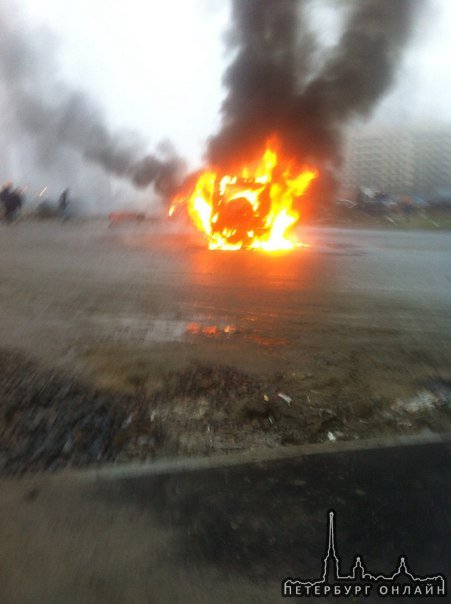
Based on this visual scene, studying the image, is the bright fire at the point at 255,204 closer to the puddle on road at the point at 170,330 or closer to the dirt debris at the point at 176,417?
the puddle on road at the point at 170,330

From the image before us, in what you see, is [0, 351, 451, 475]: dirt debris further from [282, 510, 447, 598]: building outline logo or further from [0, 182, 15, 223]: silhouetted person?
[0, 182, 15, 223]: silhouetted person

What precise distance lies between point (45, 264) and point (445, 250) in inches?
379

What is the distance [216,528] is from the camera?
102 inches

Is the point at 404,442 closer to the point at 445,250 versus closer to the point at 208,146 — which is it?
the point at 445,250

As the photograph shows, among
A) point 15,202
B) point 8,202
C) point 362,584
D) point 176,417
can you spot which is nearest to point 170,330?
point 176,417

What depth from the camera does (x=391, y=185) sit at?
18625 millimetres

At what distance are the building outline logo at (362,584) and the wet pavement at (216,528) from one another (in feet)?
0.11

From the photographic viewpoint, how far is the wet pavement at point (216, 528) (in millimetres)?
2252

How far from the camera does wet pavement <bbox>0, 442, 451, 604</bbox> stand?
2252 mm

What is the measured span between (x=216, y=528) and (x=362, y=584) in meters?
0.71

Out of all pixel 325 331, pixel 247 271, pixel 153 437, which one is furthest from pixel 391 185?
pixel 153 437

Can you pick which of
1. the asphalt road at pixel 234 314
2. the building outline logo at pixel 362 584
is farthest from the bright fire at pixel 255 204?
the building outline logo at pixel 362 584

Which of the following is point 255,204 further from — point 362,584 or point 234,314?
point 362,584

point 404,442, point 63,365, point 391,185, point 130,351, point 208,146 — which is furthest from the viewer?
point 391,185
